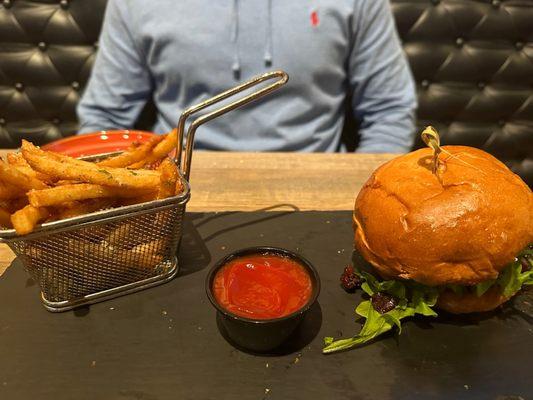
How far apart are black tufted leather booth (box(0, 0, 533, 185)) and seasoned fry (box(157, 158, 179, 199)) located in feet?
7.77

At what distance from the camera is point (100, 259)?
158 centimetres

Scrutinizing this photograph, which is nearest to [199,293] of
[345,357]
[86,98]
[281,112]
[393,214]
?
[345,357]

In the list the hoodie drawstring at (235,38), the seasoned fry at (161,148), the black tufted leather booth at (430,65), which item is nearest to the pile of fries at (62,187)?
the seasoned fry at (161,148)

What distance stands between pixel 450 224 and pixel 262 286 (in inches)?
23.6

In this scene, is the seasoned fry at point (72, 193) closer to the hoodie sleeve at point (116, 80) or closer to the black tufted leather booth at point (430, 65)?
the hoodie sleeve at point (116, 80)

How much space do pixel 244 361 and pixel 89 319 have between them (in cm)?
55

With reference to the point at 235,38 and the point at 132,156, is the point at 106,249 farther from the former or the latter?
the point at 235,38

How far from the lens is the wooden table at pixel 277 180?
2.23m

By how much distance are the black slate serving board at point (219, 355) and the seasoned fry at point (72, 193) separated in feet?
1.36

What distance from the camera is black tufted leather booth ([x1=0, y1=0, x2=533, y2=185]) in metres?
3.43

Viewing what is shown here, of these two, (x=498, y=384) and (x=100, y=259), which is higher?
(x=100, y=259)

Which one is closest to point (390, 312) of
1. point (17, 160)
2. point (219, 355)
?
point (219, 355)

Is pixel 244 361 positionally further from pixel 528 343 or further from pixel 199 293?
pixel 528 343

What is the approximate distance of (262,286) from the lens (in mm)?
1501
